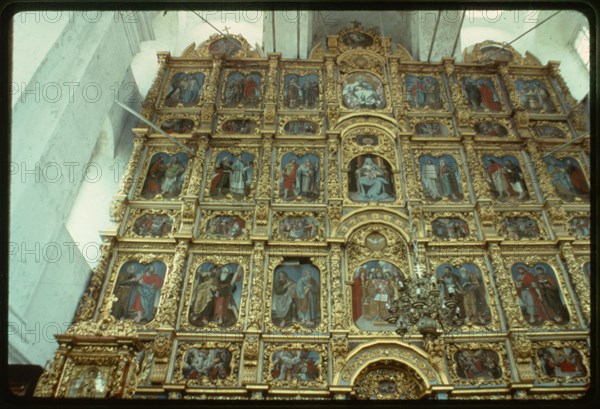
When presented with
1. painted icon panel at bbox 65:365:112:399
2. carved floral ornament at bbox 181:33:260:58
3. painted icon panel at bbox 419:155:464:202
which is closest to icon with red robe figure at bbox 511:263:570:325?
painted icon panel at bbox 419:155:464:202

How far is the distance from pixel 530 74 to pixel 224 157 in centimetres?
758

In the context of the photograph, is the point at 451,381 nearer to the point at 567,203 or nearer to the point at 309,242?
the point at 309,242

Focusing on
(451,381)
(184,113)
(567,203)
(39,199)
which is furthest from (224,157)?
(567,203)

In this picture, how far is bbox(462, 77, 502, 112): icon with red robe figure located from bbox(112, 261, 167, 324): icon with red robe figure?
7.79 m

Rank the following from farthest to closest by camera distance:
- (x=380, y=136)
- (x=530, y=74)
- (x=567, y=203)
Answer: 1. (x=530, y=74)
2. (x=380, y=136)
3. (x=567, y=203)

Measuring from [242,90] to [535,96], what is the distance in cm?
678

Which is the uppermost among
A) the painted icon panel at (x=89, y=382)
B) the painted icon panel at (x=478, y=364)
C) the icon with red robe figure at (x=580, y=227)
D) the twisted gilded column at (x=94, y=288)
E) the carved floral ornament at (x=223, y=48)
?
the carved floral ornament at (x=223, y=48)

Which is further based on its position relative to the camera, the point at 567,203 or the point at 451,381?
the point at 567,203

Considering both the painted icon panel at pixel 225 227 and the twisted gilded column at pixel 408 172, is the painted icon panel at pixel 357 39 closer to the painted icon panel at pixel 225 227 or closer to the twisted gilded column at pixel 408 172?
the twisted gilded column at pixel 408 172

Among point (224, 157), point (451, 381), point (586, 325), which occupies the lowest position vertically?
point (451, 381)

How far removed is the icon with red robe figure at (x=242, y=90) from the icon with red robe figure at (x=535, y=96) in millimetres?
6062

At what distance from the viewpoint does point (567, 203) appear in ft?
35.0

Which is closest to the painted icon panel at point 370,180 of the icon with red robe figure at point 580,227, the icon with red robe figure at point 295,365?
the icon with red robe figure at point 295,365

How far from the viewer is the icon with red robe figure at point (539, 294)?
9219 millimetres
